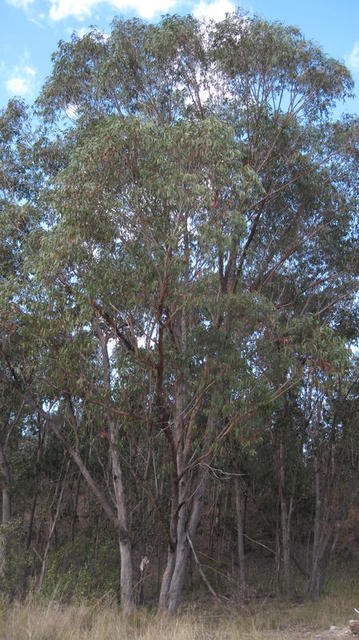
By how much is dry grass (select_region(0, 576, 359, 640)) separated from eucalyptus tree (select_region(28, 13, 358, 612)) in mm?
1260

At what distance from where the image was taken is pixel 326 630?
9227 millimetres

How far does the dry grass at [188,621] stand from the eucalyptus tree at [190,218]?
126 centimetres

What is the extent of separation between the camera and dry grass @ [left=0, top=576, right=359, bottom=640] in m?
6.16

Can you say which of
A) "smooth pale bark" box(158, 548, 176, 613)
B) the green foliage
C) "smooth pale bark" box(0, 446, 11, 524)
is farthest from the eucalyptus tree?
"smooth pale bark" box(0, 446, 11, 524)

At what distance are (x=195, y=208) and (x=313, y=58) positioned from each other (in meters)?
4.60

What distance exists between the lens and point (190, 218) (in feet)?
25.5

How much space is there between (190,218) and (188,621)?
15.5ft

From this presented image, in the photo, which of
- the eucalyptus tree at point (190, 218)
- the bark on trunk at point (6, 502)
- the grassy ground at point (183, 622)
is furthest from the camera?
the bark on trunk at point (6, 502)

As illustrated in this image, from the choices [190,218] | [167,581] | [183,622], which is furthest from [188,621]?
[190,218]

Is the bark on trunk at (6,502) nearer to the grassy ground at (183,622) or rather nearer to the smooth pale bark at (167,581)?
the smooth pale bark at (167,581)

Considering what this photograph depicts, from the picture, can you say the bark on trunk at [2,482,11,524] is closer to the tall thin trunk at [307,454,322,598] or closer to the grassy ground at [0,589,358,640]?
the grassy ground at [0,589,358,640]

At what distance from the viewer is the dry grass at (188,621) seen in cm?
616

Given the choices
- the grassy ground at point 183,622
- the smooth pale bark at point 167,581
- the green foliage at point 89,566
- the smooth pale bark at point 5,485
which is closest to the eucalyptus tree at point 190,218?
the smooth pale bark at point 167,581

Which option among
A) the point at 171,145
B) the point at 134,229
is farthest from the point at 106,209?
the point at 171,145
